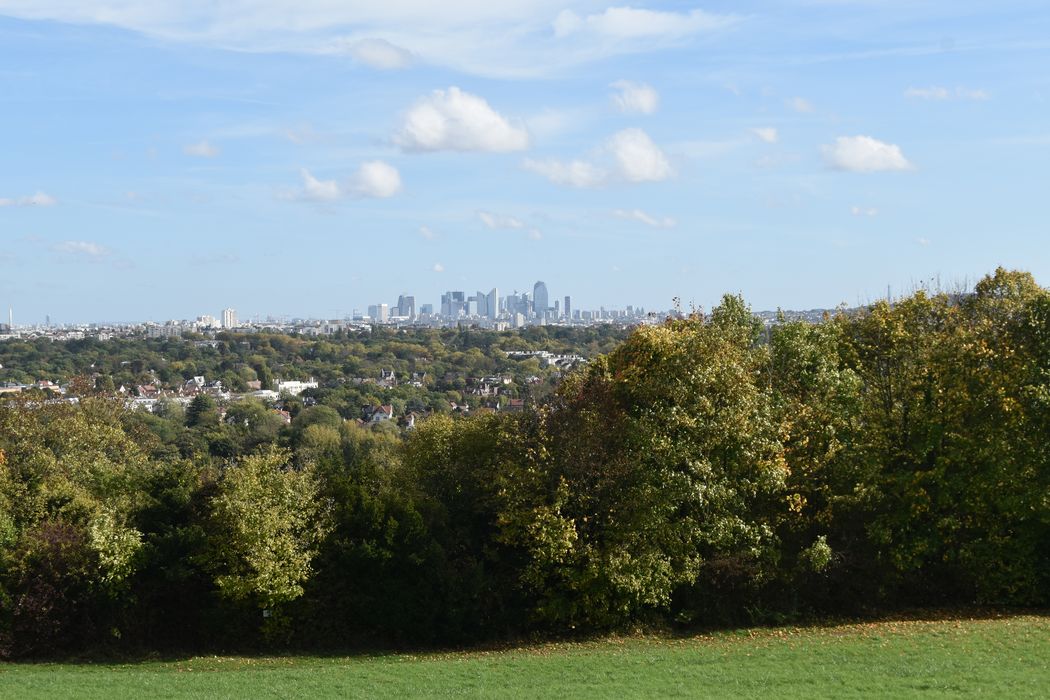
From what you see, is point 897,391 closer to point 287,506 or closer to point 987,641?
point 987,641

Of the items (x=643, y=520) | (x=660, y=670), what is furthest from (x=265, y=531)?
(x=660, y=670)

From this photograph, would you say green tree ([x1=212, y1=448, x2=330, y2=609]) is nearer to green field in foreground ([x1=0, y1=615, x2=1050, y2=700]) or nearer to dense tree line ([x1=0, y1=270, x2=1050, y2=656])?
dense tree line ([x1=0, y1=270, x2=1050, y2=656])

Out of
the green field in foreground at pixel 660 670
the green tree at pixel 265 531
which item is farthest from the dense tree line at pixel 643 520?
the green field in foreground at pixel 660 670

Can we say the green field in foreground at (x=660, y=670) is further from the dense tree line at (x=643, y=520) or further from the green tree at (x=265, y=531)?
the green tree at (x=265, y=531)

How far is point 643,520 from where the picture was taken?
24562mm

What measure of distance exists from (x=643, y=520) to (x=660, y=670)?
4.54 metres

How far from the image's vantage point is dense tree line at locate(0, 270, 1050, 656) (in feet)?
81.1

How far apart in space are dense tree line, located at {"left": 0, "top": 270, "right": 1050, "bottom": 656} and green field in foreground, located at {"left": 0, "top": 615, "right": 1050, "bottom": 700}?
4.52 feet

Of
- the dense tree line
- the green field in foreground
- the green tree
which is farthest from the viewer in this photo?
the dense tree line

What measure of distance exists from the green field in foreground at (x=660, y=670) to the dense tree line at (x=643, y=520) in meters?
1.38

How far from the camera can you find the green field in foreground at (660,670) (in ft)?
62.0

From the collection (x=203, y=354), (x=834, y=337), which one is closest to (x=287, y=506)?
(x=834, y=337)

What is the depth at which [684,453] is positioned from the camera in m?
24.6

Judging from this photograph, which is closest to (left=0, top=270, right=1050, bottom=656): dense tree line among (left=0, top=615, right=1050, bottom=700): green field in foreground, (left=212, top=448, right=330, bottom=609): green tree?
(left=212, top=448, right=330, bottom=609): green tree
